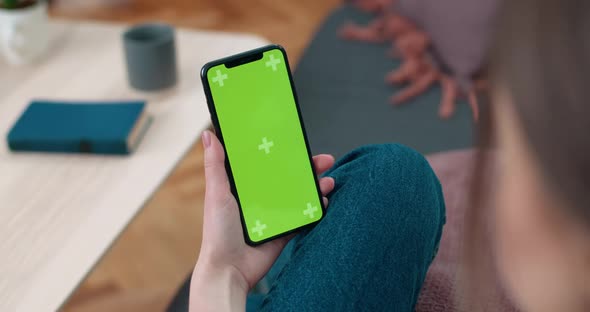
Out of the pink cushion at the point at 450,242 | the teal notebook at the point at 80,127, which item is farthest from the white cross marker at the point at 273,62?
the teal notebook at the point at 80,127

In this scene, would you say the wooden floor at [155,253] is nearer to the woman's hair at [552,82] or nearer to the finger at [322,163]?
the finger at [322,163]

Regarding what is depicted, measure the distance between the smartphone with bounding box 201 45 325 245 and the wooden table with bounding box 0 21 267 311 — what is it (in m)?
0.20

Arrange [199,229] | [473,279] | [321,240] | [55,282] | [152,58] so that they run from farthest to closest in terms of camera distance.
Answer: [199,229] < [152,58] < [55,282] < [321,240] < [473,279]

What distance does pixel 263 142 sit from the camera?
685mm

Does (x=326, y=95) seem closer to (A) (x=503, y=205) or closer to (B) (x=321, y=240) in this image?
(B) (x=321, y=240)

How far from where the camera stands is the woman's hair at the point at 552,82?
33cm

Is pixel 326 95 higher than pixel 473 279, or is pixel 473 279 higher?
pixel 473 279

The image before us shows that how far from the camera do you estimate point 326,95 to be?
1316 millimetres

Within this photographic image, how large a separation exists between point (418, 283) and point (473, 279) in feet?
0.51

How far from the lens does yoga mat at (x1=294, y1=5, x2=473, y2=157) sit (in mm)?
1182

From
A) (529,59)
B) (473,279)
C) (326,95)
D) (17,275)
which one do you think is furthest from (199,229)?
(529,59)

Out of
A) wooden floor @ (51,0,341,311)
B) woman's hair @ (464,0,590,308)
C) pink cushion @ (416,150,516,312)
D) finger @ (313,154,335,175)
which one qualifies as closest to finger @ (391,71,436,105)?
pink cushion @ (416,150,516,312)

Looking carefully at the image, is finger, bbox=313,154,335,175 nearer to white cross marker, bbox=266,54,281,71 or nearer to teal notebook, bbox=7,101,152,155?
white cross marker, bbox=266,54,281,71

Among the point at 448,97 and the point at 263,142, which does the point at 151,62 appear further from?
the point at 448,97
